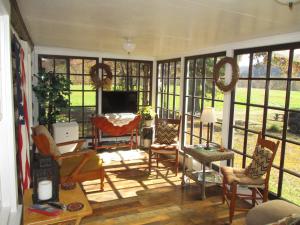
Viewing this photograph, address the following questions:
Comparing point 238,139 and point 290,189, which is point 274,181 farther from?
point 238,139

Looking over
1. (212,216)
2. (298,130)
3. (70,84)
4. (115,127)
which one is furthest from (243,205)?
(70,84)

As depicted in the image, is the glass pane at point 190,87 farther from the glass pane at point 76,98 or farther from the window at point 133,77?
the glass pane at point 76,98

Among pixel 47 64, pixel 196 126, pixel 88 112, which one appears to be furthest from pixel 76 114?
pixel 196 126

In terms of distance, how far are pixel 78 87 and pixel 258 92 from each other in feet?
12.2

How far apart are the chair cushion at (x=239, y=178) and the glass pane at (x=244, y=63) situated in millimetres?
1346

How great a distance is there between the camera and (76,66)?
5.68 meters

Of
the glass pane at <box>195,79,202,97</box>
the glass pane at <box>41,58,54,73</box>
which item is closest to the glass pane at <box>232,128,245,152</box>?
the glass pane at <box>195,79,202,97</box>

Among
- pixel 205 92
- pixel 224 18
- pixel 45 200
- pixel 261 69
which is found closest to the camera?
pixel 45 200

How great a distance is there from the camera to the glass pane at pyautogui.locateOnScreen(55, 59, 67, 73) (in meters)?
5.52

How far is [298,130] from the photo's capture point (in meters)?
3.02

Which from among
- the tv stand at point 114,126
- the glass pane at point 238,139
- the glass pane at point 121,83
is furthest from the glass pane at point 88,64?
the glass pane at point 238,139

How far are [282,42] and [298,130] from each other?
3.42 feet

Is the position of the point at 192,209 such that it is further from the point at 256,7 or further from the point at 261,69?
the point at 256,7

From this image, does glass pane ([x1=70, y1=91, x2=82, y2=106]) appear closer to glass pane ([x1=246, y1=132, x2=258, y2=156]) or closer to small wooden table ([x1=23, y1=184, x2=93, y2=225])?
glass pane ([x1=246, y1=132, x2=258, y2=156])
